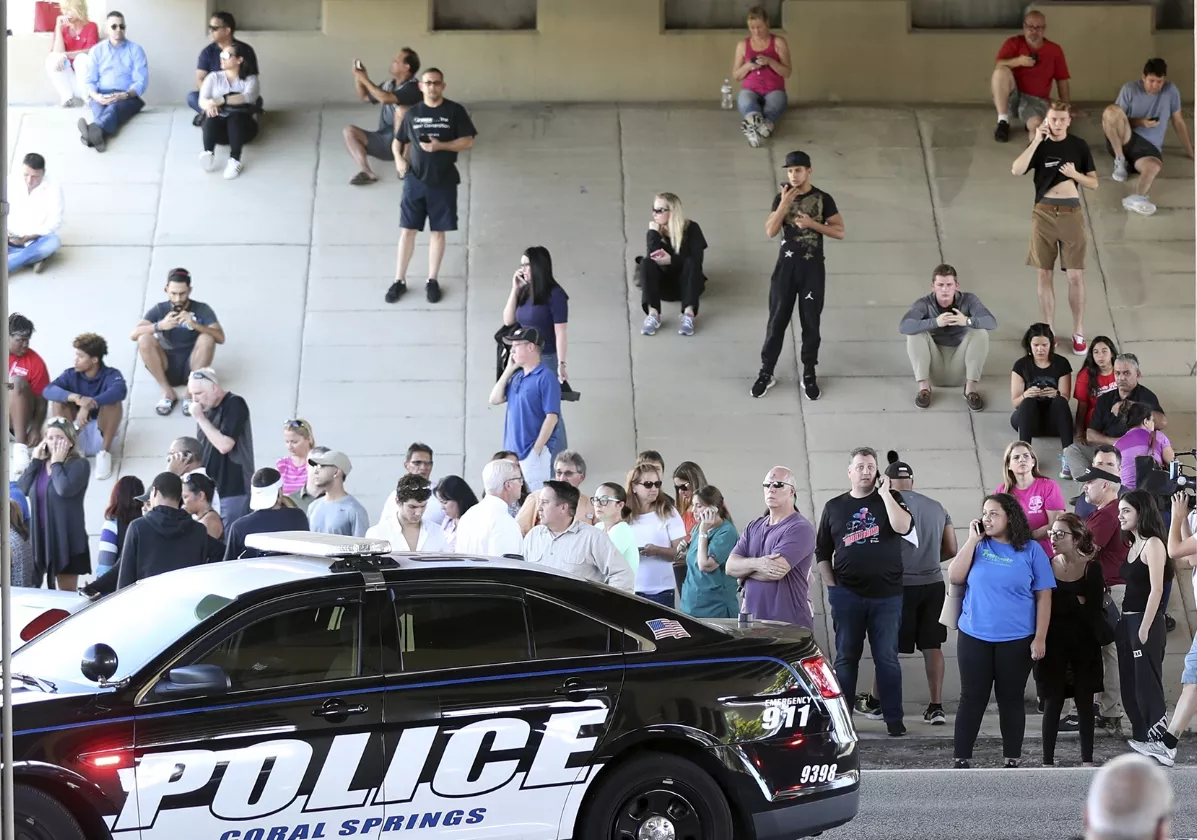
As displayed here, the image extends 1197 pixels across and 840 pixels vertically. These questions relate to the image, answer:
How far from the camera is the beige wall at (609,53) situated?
66.2 feet

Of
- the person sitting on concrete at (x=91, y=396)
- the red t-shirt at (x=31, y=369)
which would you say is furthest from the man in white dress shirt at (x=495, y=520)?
the red t-shirt at (x=31, y=369)

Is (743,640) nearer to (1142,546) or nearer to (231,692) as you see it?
(231,692)

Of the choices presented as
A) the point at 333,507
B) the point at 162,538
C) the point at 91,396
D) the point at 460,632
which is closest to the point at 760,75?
the point at 91,396

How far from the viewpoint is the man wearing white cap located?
11.5 meters

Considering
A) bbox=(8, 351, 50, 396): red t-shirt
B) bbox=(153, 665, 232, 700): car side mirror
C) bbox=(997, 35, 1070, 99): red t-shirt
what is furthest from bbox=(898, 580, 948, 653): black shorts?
bbox=(997, 35, 1070, 99): red t-shirt

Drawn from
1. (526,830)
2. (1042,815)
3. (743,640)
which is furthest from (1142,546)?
(526,830)

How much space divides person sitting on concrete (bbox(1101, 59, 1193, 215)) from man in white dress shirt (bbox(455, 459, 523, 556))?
10239mm

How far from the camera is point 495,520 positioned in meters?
10.6

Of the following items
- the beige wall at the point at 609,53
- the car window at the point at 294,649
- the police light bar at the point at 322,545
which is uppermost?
the beige wall at the point at 609,53

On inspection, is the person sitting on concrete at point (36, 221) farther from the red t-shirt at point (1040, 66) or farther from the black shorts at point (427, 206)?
the red t-shirt at point (1040, 66)

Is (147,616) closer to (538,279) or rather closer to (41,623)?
(41,623)

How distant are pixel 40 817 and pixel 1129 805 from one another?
13.9ft

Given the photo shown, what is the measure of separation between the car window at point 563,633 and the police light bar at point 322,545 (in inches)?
29.1

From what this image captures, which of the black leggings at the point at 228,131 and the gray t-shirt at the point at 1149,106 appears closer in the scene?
the black leggings at the point at 228,131
